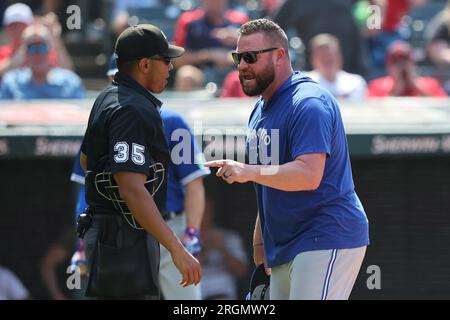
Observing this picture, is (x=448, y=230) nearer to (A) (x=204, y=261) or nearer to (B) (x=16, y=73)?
(A) (x=204, y=261)

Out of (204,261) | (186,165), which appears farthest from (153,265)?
(204,261)

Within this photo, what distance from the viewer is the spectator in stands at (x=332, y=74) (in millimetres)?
8625

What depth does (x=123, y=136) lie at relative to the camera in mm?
4250

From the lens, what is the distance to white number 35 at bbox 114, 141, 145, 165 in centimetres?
423

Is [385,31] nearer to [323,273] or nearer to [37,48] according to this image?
[37,48]

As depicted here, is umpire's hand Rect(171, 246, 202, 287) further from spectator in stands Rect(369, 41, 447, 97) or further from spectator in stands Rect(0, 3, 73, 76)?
spectator in stands Rect(369, 41, 447, 97)

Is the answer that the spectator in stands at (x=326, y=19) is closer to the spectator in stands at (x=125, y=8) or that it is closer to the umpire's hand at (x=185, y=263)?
the spectator in stands at (x=125, y=8)

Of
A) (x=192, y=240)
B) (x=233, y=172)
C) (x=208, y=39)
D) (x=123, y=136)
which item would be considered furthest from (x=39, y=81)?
(x=233, y=172)

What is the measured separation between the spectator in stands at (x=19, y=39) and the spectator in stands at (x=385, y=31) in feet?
10.1

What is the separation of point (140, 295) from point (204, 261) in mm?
2927

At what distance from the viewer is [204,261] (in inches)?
291

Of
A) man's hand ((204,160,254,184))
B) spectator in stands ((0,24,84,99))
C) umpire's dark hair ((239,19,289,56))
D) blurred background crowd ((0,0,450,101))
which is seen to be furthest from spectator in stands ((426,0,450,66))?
man's hand ((204,160,254,184))

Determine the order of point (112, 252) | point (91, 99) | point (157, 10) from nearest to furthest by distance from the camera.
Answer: point (112, 252) → point (91, 99) → point (157, 10)

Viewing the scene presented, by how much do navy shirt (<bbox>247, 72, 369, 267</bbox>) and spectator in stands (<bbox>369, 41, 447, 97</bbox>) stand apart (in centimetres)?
429
